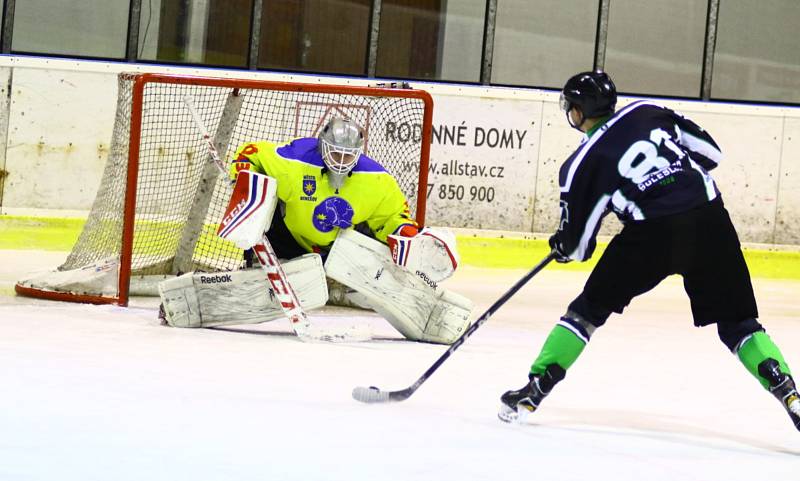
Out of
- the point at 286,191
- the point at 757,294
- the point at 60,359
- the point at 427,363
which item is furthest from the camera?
the point at 757,294

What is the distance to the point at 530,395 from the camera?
10.8 ft

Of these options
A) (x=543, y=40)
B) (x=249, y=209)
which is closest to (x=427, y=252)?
Answer: (x=249, y=209)

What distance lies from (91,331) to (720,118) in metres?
4.73

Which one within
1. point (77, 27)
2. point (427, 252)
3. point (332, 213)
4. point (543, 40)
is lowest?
point (427, 252)

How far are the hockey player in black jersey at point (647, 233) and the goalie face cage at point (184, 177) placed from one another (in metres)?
2.27

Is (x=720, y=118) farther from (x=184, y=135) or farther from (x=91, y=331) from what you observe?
(x=91, y=331)

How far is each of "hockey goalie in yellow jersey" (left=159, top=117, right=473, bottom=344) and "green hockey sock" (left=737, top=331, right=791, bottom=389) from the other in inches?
64.8

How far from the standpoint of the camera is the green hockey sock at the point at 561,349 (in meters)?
3.28

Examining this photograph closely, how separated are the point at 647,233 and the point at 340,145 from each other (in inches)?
68.2

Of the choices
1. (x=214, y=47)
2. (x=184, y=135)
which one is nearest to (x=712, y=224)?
(x=184, y=135)

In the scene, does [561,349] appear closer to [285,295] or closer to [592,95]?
[592,95]

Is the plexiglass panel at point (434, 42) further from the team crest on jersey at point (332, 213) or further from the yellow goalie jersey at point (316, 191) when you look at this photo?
the team crest on jersey at point (332, 213)

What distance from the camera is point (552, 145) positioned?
25.5 feet

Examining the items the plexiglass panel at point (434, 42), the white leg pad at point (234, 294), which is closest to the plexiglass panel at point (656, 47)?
the plexiglass panel at point (434, 42)
